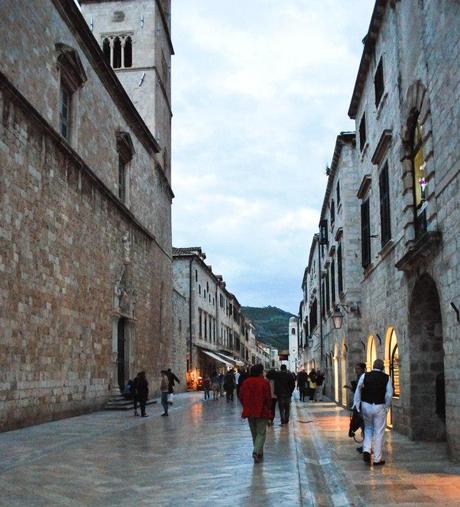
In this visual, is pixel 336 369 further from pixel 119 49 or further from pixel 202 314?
pixel 202 314

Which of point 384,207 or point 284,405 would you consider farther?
point 284,405

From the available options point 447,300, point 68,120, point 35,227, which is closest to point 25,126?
point 35,227

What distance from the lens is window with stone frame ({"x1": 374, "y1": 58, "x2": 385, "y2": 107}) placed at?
53.9 ft

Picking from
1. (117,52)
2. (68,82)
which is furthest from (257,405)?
(117,52)

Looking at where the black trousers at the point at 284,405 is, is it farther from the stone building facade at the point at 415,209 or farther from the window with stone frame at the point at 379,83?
the window with stone frame at the point at 379,83

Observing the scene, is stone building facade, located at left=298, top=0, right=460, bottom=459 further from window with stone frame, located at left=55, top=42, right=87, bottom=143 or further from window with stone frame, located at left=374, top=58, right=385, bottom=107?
window with stone frame, located at left=55, top=42, right=87, bottom=143

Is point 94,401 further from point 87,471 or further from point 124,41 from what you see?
point 124,41

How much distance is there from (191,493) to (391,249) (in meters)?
8.97

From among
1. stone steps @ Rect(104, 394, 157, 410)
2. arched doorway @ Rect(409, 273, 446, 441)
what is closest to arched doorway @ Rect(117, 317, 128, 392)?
stone steps @ Rect(104, 394, 157, 410)

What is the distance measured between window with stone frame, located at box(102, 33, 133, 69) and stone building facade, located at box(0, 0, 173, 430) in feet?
24.4

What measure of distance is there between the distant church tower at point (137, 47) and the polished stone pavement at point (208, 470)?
21674 millimetres

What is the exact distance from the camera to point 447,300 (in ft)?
33.8

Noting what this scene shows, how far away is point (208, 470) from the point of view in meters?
9.11

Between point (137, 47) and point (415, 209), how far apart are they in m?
24.6
